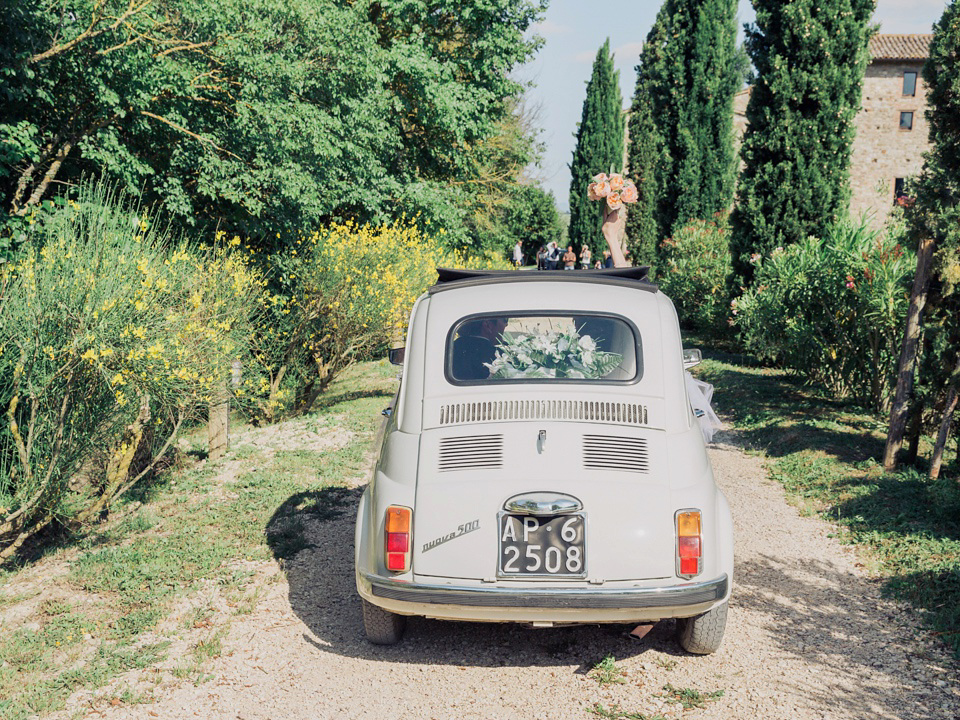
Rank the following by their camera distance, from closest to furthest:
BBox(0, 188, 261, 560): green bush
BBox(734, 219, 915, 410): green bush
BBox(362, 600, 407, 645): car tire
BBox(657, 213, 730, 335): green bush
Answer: BBox(362, 600, 407, 645): car tire → BBox(0, 188, 261, 560): green bush → BBox(734, 219, 915, 410): green bush → BBox(657, 213, 730, 335): green bush

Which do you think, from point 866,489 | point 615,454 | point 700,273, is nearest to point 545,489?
A: point 615,454

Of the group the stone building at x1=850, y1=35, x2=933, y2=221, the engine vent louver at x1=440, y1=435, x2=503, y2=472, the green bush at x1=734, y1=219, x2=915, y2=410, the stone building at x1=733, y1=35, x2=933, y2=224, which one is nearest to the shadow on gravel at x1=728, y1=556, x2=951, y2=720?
the engine vent louver at x1=440, y1=435, x2=503, y2=472

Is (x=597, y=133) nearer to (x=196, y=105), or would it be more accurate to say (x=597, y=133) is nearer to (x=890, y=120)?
(x=890, y=120)

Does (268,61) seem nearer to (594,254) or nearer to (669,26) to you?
(669,26)

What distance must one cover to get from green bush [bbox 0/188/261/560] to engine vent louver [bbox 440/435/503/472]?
2283 mm

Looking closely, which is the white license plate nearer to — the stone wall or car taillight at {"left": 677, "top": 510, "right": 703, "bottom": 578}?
car taillight at {"left": 677, "top": 510, "right": 703, "bottom": 578}

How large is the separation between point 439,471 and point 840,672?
2299 mm

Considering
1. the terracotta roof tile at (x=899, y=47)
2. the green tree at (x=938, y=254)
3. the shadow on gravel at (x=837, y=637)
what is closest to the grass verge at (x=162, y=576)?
the shadow on gravel at (x=837, y=637)

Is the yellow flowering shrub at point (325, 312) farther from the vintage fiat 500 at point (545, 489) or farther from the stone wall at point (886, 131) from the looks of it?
the stone wall at point (886, 131)

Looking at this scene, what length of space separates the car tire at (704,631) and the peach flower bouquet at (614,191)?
809 centimetres

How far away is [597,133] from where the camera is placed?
138 ft

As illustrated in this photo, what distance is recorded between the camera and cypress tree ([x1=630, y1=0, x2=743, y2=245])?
25.9m

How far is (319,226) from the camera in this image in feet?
39.9

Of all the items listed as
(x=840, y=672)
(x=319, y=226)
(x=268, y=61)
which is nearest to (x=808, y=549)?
(x=840, y=672)
